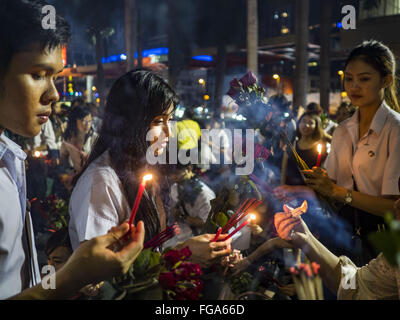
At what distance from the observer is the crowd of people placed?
3.69 ft

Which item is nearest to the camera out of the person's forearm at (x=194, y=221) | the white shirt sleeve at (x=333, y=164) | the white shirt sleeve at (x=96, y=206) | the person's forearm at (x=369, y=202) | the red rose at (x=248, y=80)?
the white shirt sleeve at (x=96, y=206)

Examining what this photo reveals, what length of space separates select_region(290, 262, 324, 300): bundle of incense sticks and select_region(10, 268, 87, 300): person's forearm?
0.62 meters

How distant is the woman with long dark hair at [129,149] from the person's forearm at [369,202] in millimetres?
965

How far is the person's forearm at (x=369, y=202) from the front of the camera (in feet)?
6.69

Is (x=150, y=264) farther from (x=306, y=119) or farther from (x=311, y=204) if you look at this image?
(x=306, y=119)

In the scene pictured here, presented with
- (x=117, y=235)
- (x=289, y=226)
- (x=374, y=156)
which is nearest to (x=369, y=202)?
(x=374, y=156)

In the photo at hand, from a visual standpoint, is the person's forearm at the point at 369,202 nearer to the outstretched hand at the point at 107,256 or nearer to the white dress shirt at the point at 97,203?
the white dress shirt at the point at 97,203

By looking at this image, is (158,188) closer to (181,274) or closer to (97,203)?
Result: (97,203)

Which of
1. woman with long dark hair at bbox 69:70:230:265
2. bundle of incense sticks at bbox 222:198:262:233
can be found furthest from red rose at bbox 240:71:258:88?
bundle of incense sticks at bbox 222:198:262:233

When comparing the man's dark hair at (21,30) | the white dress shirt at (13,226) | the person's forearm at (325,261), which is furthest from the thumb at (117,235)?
the person's forearm at (325,261)

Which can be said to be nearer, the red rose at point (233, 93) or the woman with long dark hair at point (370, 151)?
the red rose at point (233, 93)

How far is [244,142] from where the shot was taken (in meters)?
2.06

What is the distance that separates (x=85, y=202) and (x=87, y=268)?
19.4 inches
